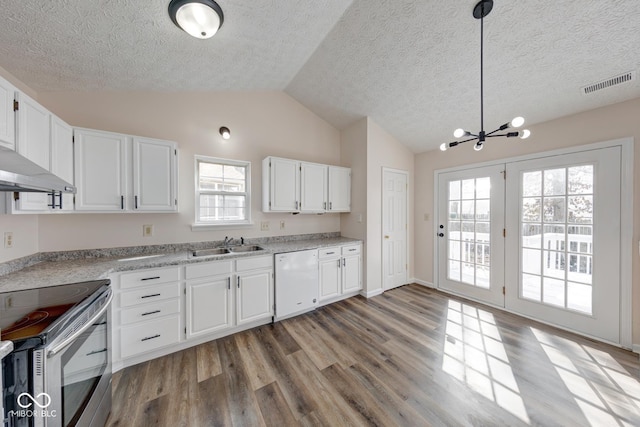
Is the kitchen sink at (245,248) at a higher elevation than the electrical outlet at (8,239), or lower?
lower

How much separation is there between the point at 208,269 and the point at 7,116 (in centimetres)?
171

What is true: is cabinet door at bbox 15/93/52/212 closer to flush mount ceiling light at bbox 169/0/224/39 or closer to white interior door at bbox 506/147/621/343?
flush mount ceiling light at bbox 169/0/224/39

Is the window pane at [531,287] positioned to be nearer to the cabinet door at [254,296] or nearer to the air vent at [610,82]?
the air vent at [610,82]

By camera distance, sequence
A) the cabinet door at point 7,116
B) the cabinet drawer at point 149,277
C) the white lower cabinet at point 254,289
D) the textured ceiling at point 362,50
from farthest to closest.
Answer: the white lower cabinet at point 254,289, the cabinet drawer at point 149,277, the textured ceiling at point 362,50, the cabinet door at point 7,116

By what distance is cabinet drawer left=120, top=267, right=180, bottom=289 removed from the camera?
1.96m

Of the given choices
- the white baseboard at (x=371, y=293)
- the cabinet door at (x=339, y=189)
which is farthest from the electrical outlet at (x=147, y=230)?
the white baseboard at (x=371, y=293)

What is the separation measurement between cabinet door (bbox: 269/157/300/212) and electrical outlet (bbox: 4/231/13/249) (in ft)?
7.42

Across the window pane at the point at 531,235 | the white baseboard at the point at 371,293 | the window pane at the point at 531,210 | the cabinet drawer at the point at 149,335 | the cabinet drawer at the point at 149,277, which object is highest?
the window pane at the point at 531,210

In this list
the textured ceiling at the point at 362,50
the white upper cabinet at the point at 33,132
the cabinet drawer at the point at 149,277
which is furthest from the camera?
the cabinet drawer at the point at 149,277

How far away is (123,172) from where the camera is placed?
7.18 ft

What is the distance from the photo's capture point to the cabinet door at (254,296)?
8.21 feet

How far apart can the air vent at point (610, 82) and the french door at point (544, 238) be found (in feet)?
2.10

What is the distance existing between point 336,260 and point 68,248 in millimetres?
3008

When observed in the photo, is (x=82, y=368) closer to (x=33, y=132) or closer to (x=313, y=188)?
(x=33, y=132)
